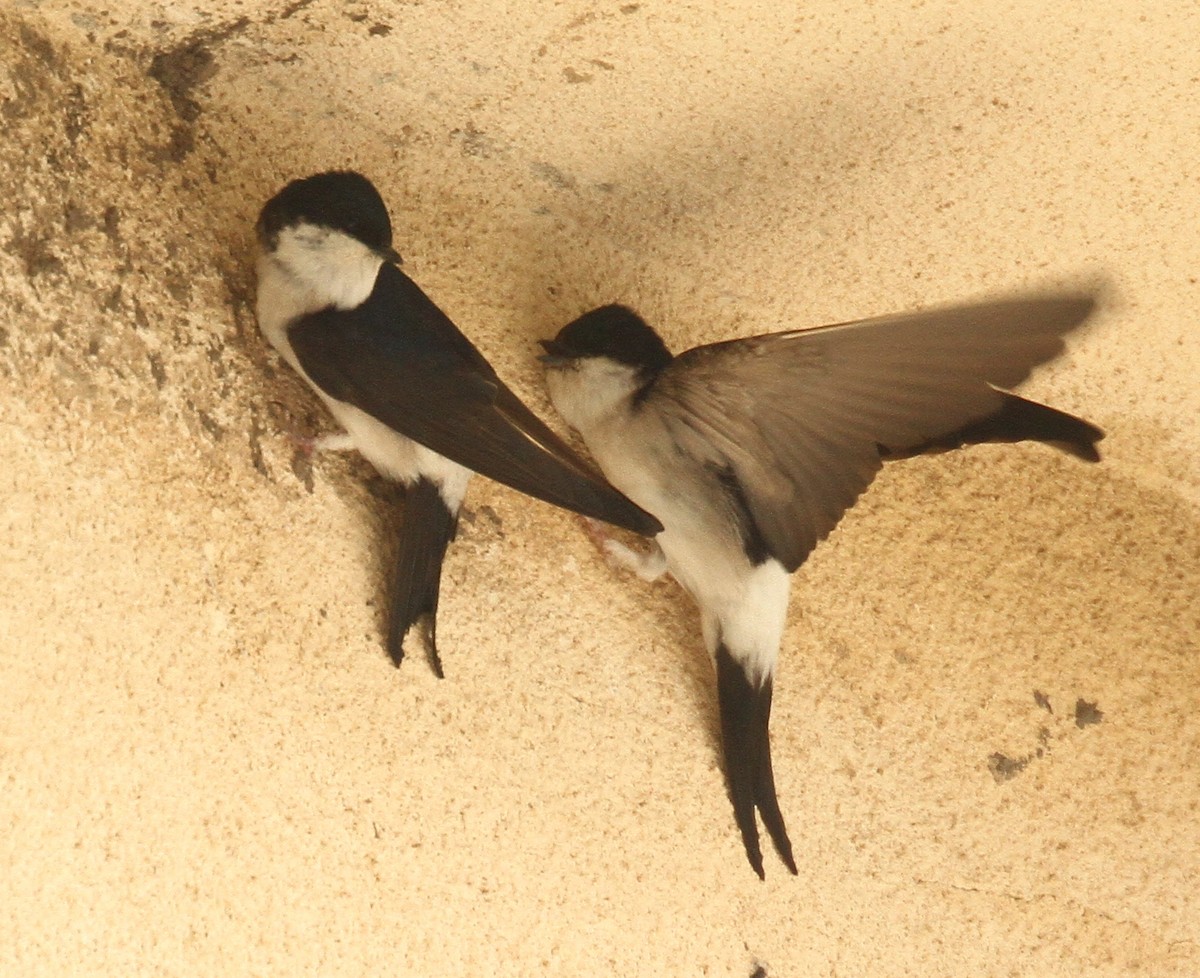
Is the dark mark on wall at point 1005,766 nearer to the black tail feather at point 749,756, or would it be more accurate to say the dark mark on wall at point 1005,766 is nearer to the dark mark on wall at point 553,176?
the black tail feather at point 749,756

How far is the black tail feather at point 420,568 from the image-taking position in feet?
3.97

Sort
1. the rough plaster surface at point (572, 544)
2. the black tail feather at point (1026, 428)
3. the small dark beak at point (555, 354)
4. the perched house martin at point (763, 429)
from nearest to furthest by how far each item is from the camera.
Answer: the rough plaster surface at point (572, 544)
the perched house martin at point (763, 429)
the black tail feather at point (1026, 428)
the small dark beak at point (555, 354)

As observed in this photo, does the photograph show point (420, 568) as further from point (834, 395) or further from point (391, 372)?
point (834, 395)

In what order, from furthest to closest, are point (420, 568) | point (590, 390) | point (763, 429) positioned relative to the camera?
point (590, 390) < point (763, 429) < point (420, 568)

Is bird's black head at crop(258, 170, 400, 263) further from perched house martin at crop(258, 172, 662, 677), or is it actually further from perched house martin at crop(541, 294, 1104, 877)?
perched house martin at crop(541, 294, 1104, 877)

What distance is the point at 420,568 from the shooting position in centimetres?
123

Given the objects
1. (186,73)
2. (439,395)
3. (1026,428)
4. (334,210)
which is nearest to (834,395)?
(1026,428)

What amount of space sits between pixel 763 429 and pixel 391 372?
0.34 metres

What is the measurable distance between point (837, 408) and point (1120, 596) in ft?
1.79

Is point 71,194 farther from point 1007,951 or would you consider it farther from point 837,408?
point 1007,951

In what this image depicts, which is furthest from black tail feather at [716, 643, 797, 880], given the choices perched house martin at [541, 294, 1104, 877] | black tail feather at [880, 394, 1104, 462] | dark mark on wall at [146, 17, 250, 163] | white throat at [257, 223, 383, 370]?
dark mark on wall at [146, 17, 250, 163]

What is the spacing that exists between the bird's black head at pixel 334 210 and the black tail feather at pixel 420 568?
0.21m

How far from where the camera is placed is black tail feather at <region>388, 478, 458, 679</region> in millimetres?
1209

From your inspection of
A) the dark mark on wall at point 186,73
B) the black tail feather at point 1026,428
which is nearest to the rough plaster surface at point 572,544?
the dark mark on wall at point 186,73
